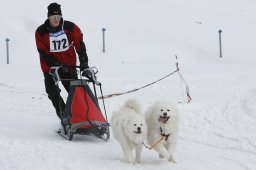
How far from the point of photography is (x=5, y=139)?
20.0 feet

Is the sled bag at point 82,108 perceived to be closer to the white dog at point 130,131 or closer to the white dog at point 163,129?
the white dog at point 130,131

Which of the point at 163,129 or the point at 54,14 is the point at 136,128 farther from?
the point at 54,14

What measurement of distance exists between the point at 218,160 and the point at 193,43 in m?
12.7

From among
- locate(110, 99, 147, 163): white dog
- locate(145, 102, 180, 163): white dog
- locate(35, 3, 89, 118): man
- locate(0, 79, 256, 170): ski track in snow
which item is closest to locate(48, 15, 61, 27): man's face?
locate(35, 3, 89, 118): man

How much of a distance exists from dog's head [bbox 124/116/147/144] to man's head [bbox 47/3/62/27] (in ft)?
6.51

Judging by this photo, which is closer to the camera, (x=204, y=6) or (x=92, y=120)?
(x=92, y=120)

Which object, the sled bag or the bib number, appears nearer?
the sled bag

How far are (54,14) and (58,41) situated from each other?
1.17 ft

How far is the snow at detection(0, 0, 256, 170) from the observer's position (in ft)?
18.2

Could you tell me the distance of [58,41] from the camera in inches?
258

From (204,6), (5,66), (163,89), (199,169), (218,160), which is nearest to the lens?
(199,169)

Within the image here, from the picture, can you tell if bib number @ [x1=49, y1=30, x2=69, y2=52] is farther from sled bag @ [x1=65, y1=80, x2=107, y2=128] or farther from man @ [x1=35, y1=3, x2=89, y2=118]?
sled bag @ [x1=65, y1=80, x2=107, y2=128]

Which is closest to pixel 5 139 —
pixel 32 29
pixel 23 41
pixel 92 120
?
pixel 92 120

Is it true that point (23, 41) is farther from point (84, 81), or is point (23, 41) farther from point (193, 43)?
point (84, 81)
